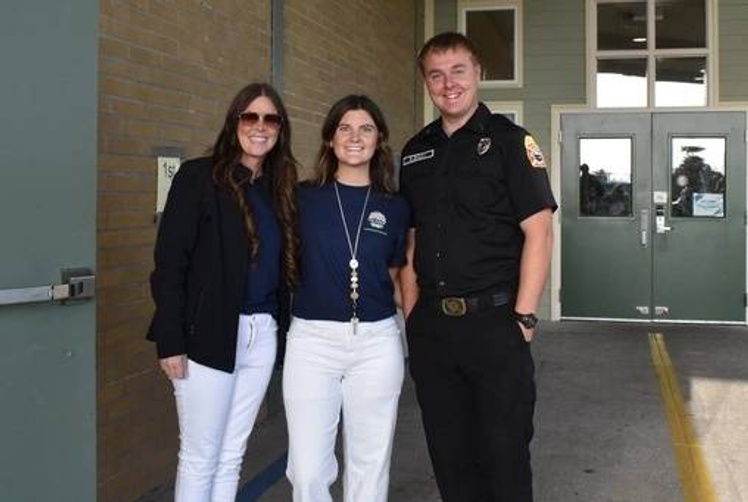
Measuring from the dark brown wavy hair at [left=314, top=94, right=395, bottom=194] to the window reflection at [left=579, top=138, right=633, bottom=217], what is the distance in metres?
7.28

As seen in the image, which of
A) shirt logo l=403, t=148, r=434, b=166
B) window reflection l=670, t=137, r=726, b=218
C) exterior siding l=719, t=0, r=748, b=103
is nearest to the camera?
shirt logo l=403, t=148, r=434, b=166

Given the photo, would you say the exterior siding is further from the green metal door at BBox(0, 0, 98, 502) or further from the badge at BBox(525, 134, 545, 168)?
the green metal door at BBox(0, 0, 98, 502)

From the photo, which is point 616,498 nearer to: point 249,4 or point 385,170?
point 385,170

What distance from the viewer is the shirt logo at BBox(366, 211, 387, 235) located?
287 cm

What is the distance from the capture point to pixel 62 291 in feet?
8.17

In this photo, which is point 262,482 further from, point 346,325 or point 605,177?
point 605,177

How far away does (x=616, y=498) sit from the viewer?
13.6 feet

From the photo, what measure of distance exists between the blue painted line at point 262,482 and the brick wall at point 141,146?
42 centimetres

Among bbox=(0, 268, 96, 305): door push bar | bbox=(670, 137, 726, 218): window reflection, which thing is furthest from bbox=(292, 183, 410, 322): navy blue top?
bbox=(670, 137, 726, 218): window reflection

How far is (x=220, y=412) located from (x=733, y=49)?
862 centimetres

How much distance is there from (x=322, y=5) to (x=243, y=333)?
4361 mm

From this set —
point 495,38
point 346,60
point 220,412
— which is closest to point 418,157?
point 220,412

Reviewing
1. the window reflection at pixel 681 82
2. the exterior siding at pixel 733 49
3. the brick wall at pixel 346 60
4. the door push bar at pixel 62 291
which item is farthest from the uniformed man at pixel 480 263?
the exterior siding at pixel 733 49

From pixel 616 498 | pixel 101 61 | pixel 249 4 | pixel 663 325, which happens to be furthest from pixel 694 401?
pixel 101 61
